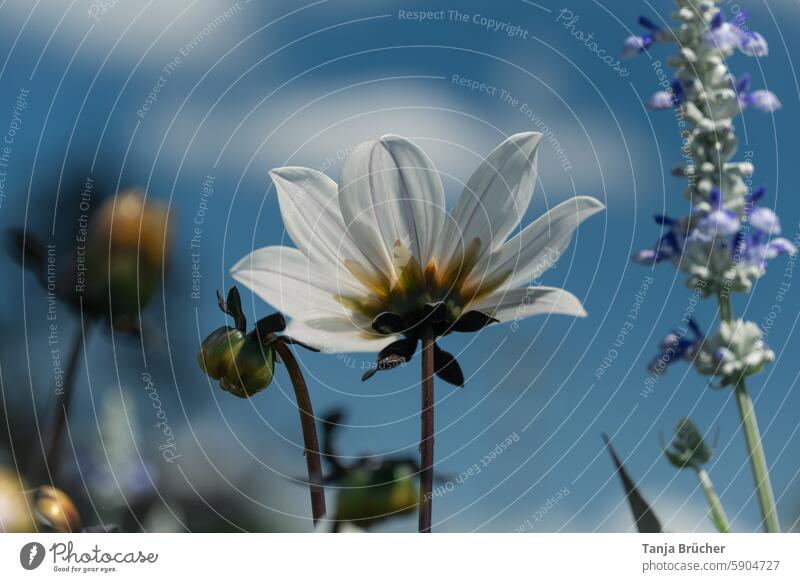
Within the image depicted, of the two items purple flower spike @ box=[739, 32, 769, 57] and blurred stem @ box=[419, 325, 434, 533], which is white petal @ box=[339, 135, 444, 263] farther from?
purple flower spike @ box=[739, 32, 769, 57]

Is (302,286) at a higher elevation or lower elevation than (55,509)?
higher

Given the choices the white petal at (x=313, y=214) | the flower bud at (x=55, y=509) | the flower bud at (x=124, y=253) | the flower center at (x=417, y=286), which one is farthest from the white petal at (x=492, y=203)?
the flower bud at (x=55, y=509)

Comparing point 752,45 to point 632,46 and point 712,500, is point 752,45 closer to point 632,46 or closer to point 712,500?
point 632,46

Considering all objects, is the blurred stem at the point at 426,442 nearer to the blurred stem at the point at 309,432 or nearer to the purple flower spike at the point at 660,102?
the blurred stem at the point at 309,432

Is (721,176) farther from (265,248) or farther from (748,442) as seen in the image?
(265,248)

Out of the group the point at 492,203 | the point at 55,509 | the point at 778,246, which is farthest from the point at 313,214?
the point at 778,246

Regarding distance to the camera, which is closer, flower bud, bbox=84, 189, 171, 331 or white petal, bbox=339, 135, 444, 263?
flower bud, bbox=84, 189, 171, 331

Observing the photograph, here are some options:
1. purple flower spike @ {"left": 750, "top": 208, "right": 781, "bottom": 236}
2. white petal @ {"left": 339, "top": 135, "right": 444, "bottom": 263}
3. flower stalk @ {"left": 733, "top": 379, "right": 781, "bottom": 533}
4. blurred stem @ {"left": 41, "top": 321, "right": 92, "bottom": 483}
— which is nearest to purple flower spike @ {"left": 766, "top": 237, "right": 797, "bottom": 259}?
purple flower spike @ {"left": 750, "top": 208, "right": 781, "bottom": 236}
